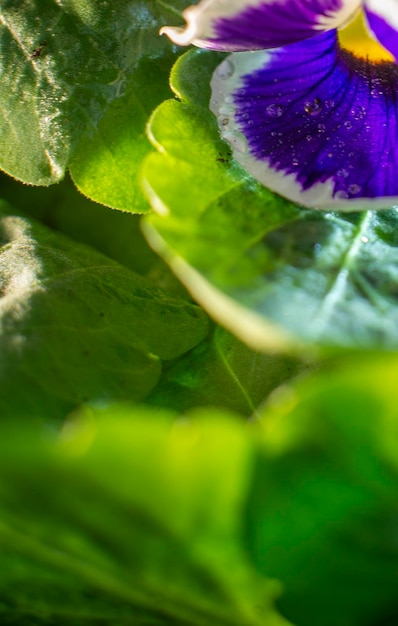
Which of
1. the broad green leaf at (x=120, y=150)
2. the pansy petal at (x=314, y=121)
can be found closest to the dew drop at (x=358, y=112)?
the pansy petal at (x=314, y=121)

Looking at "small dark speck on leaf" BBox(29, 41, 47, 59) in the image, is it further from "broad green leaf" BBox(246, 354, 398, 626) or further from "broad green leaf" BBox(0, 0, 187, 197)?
"broad green leaf" BBox(246, 354, 398, 626)

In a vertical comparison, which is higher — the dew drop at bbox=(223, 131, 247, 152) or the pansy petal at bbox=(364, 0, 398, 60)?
the pansy petal at bbox=(364, 0, 398, 60)

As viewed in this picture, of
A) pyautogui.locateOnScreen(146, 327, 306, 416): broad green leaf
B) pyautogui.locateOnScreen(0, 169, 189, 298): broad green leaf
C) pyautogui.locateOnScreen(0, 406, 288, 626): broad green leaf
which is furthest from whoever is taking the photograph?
pyautogui.locateOnScreen(0, 169, 189, 298): broad green leaf

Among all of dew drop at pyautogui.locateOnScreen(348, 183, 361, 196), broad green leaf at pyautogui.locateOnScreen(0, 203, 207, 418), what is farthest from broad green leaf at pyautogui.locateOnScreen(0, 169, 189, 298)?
dew drop at pyautogui.locateOnScreen(348, 183, 361, 196)

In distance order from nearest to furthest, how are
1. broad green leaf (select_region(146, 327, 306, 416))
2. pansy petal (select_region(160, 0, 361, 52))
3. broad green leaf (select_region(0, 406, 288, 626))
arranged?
broad green leaf (select_region(0, 406, 288, 626)) → pansy petal (select_region(160, 0, 361, 52)) → broad green leaf (select_region(146, 327, 306, 416))

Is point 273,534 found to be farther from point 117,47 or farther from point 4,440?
point 117,47

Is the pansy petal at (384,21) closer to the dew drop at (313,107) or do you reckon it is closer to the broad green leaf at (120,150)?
the dew drop at (313,107)
